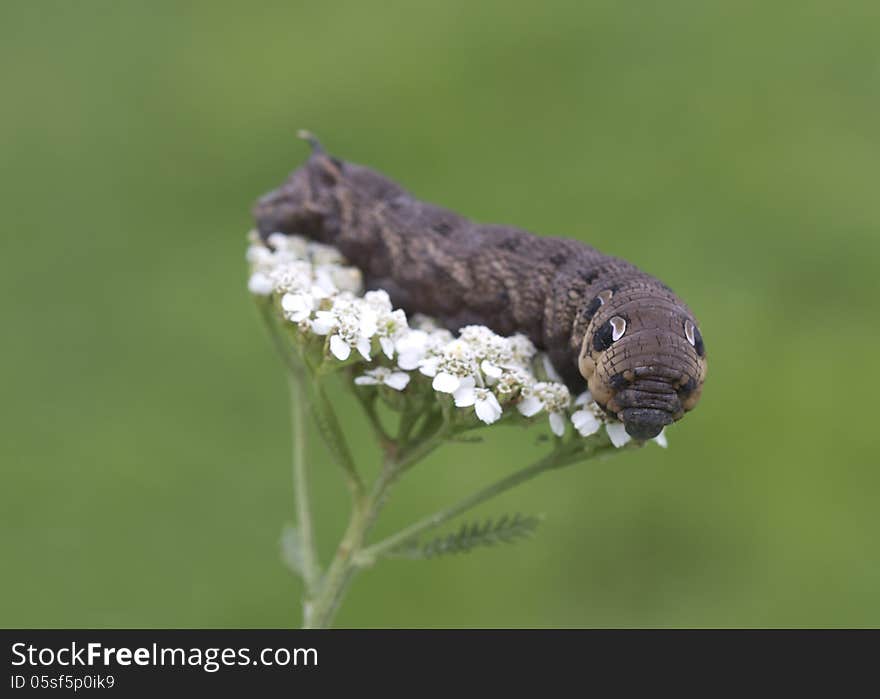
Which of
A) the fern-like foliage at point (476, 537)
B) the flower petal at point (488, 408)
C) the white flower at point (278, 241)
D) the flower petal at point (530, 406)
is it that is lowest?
the fern-like foliage at point (476, 537)

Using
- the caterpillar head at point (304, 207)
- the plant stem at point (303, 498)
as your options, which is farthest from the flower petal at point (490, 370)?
the caterpillar head at point (304, 207)

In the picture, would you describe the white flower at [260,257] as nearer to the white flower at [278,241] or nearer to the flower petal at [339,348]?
the white flower at [278,241]

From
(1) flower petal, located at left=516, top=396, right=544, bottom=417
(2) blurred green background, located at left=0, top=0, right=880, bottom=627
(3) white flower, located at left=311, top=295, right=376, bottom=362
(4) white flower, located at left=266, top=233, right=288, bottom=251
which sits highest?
(2) blurred green background, located at left=0, top=0, right=880, bottom=627


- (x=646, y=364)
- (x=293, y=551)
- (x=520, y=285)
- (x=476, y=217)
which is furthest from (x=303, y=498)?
(x=476, y=217)

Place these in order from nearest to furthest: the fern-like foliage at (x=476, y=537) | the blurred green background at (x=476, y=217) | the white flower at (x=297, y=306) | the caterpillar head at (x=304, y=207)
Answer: the fern-like foliage at (x=476, y=537) < the white flower at (x=297, y=306) < the caterpillar head at (x=304, y=207) < the blurred green background at (x=476, y=217)

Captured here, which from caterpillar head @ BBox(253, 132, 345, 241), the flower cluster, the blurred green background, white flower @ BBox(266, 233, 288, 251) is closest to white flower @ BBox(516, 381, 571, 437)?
the flower cluster

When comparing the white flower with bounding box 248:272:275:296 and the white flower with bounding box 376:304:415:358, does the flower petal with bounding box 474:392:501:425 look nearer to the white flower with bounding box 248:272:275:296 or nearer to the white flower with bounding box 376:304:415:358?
the white flower with bounding box 376:304:415:358

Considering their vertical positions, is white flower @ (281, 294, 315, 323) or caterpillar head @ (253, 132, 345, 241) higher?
caterpillar head @ (253, 132, 345, 241)
